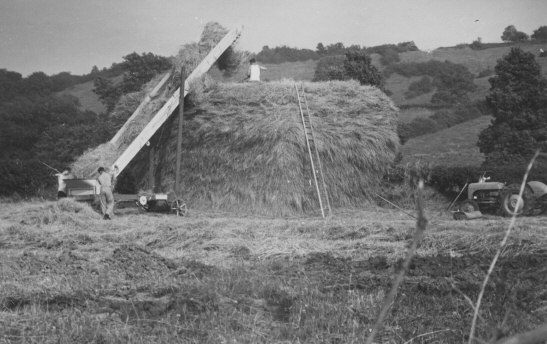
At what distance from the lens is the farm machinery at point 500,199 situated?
11000mm

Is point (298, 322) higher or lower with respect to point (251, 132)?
lower

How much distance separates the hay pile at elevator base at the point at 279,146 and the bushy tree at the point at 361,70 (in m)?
10.9

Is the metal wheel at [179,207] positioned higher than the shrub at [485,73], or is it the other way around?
the shrub at [485,73]

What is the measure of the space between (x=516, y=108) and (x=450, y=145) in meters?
6.13

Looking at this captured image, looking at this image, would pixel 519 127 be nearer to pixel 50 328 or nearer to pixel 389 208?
pixel 389 208

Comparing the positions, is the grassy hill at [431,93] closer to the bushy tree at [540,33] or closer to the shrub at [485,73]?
the shrub at [485,73]

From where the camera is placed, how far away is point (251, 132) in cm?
1355

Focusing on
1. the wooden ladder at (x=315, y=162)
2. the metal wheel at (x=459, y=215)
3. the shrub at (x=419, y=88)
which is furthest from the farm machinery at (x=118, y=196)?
the shrub at (x=419, y=88)

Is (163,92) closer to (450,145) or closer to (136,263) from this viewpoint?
(136,263)

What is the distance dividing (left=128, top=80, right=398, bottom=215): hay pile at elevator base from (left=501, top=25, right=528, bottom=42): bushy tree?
45.8m

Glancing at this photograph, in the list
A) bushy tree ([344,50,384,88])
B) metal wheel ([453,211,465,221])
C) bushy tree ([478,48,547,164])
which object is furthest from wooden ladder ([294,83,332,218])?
bushy tree ([344,50,384,88])

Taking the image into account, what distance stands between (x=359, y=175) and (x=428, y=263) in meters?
8.22

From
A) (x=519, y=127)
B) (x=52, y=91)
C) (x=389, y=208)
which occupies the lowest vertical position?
(x=389, y=208)

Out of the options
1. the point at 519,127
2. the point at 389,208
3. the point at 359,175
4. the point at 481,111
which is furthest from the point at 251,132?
the point at 481,111
